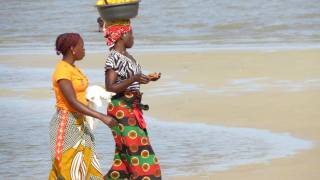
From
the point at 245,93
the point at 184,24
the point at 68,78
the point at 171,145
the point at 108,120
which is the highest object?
the point at 68,78

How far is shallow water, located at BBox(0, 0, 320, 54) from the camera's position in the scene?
23.3 m

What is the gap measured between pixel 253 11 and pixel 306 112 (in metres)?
19.5

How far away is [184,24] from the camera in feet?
92.7

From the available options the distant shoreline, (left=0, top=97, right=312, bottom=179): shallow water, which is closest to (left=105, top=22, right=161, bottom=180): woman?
(left=0, top=97, right=312, bottom=179): shallow water

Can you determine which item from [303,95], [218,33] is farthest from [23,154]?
[218,33]

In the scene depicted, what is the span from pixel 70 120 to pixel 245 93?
23.9ft

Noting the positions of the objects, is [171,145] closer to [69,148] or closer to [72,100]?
[69,148]

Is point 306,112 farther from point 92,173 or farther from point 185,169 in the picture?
point 92,173

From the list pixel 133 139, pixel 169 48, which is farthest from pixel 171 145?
pixel 169 48

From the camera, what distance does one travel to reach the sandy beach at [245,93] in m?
9.08

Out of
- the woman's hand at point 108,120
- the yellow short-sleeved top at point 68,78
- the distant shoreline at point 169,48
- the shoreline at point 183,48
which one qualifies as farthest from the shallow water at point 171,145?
the distant shoreline at point 169,48

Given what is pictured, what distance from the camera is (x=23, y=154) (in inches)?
399

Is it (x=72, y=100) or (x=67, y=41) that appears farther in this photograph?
(x=67, y=41)

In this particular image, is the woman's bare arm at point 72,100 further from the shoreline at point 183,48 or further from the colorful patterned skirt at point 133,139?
the shoreline at point 183,48
